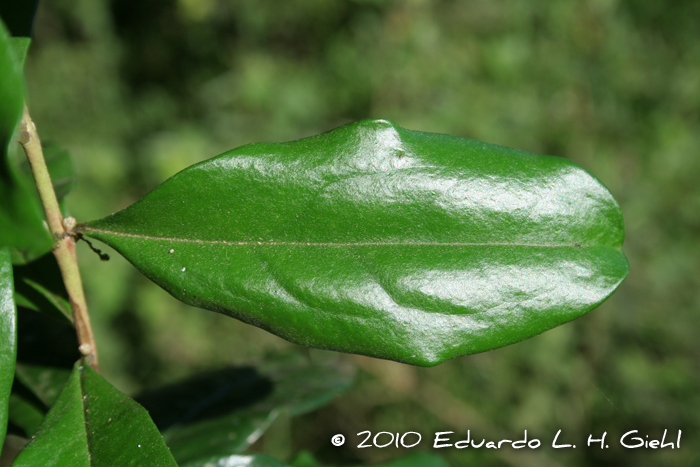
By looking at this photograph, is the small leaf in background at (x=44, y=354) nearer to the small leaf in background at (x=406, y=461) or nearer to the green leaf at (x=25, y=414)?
the green leaf at (x=25, y=414)

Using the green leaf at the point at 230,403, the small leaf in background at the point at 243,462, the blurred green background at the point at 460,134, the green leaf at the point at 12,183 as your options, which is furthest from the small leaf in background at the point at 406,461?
the blurred green background at the point at 460,134

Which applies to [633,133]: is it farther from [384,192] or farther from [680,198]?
[384,192]

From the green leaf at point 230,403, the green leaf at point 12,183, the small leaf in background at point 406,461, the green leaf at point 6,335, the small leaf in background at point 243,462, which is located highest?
the green leaf at point 12,183

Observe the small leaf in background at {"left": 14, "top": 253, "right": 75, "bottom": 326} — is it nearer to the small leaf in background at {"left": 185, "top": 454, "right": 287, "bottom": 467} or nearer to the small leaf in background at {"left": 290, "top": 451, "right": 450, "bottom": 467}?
the small leaf in background at {"left": 185, "top": 454, "right": 287, "bottom": 467}

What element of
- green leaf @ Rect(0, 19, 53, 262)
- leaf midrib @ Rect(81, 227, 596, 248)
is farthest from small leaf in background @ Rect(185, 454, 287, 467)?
green leaf @ Rect(0, 19, 53, 262)

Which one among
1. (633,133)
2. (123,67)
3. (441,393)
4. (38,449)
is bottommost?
(441,393)

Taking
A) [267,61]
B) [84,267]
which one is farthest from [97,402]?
[267,61]
